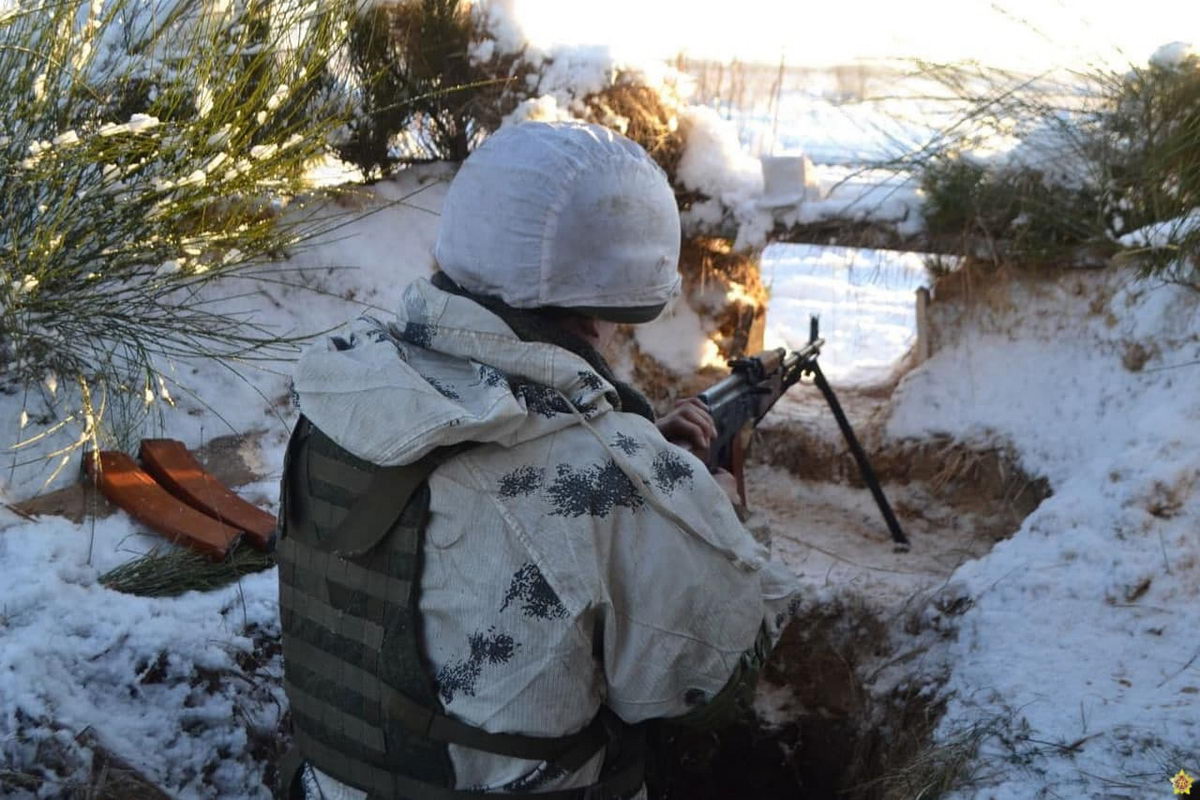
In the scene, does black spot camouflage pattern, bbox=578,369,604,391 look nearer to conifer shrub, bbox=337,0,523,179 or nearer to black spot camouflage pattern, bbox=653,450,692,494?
black spot camouflage pattern, bbox=653,450,692,494

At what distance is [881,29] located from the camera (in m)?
5.28

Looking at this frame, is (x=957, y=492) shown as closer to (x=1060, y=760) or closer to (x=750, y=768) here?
(x=750, y=768)

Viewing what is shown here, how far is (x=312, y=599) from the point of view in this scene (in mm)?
1691

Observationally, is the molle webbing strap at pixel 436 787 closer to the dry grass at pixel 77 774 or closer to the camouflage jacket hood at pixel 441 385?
the camouflage jacket hood at pixel 441 385

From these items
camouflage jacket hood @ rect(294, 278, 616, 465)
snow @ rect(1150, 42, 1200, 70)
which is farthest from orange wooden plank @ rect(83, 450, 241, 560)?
snow @ rect(1150, 42, 1200, 70)

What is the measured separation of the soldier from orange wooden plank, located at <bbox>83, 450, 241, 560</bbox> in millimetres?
1626

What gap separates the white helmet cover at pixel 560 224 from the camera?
1.54m

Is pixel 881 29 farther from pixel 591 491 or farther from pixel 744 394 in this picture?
pixel 591 491

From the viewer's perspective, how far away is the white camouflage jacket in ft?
4.77

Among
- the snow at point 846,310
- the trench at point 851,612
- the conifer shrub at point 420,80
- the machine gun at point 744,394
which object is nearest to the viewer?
the machine gun at point 744,394

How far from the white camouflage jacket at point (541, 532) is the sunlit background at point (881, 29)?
301 centimetres

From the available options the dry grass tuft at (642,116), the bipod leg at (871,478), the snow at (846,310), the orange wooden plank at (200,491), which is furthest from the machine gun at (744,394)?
the snow at (846,310)

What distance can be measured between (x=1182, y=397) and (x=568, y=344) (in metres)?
2.81

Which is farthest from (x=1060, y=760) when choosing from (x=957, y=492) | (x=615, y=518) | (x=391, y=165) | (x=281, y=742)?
(x=391, y=165)
